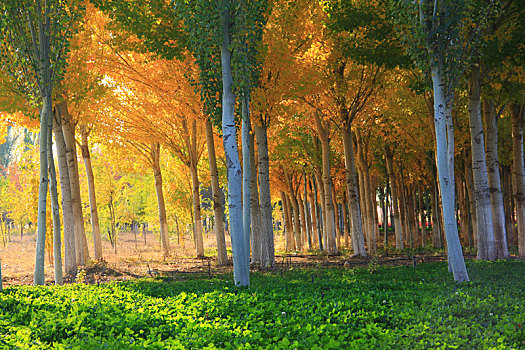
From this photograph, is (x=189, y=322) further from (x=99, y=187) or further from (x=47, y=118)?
(x=99, y=187)

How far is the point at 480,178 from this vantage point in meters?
11.5

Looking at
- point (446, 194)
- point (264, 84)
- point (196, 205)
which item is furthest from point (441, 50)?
point (196, 205)

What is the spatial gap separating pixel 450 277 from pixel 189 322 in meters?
6.45

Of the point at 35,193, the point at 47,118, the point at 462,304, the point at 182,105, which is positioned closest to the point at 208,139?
the point at 182,105

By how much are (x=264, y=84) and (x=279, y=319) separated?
914 cm

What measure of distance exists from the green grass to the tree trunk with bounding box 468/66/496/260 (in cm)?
423

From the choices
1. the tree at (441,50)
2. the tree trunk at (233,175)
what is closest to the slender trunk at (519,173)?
the tree at (441,50)

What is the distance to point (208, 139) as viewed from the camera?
632 inches

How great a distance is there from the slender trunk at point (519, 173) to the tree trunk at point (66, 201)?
1407 cm

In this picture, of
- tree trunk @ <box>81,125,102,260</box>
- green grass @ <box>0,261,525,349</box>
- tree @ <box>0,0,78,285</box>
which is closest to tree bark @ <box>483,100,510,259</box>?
green grass @ <box>0,261,525,349</box>

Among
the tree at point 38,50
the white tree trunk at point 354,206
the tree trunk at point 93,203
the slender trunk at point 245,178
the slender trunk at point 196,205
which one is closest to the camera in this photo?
the slender trunk at point 245,178

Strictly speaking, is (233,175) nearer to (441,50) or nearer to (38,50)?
(441,50)

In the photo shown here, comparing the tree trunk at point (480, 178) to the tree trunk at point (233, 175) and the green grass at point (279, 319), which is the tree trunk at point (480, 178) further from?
the tree trunk at point (233, 175)

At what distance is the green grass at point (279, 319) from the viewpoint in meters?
4.41
